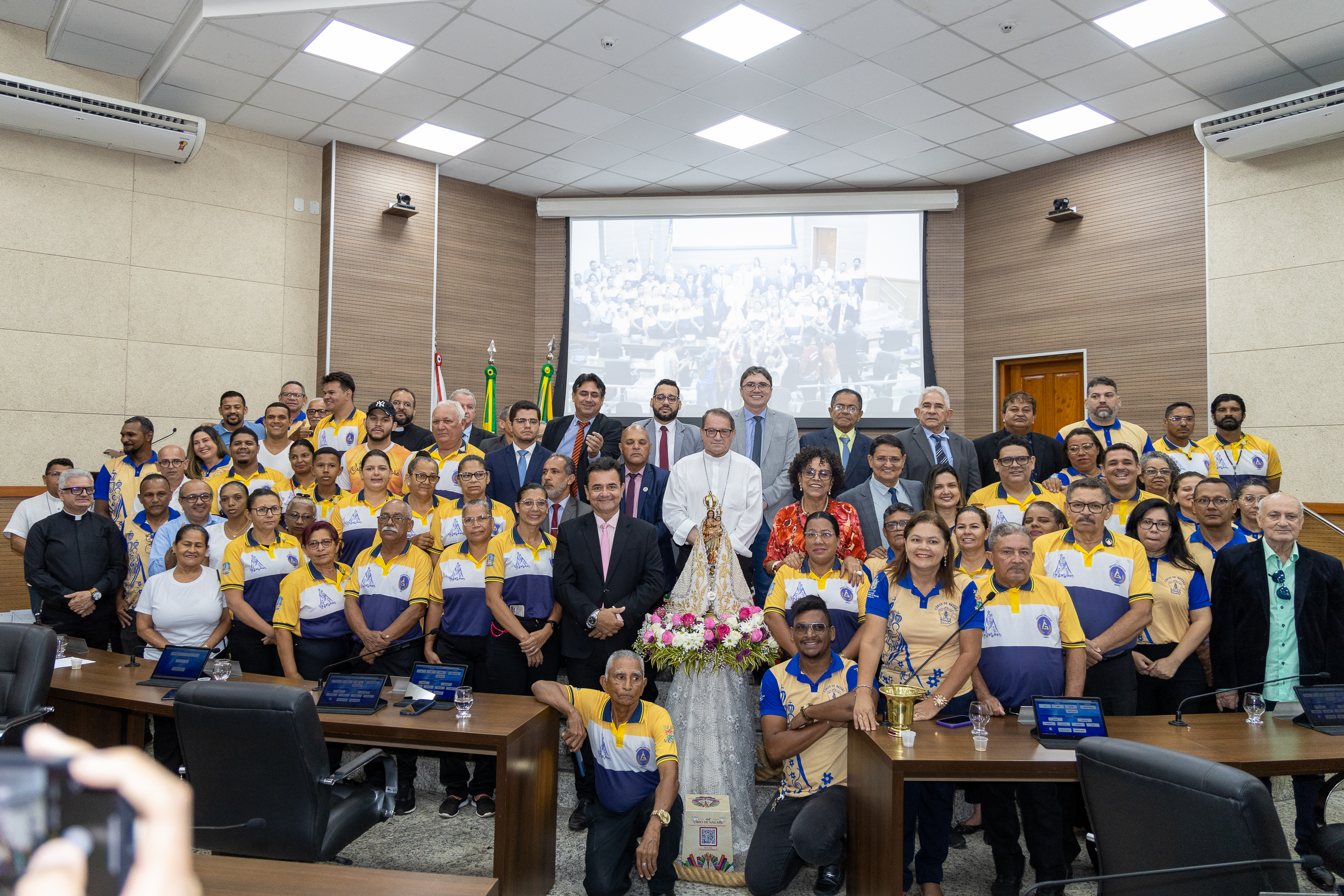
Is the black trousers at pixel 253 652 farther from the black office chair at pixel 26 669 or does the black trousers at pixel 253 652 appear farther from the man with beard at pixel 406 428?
the man with beard at pixel 406 428

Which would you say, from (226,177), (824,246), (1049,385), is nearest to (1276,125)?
(1049,385)

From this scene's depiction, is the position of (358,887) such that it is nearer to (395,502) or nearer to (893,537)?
(395,502)

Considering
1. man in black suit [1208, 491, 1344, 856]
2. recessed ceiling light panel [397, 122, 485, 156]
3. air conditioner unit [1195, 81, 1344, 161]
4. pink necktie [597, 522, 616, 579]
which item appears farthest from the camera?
recessed ceiling light panel [397, 122, 485, 156]

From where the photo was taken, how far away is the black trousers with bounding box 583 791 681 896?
327 cm

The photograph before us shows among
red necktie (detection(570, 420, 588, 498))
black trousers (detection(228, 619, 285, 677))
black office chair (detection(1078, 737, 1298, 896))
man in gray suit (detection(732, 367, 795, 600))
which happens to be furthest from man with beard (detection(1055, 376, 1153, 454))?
black trousers (detection(228, 619, 285, 677))

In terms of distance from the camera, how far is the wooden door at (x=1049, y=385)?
8586 millimetres

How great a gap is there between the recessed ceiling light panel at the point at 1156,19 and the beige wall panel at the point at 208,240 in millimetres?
7230

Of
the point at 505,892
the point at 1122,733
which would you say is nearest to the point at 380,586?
the point at 505,892

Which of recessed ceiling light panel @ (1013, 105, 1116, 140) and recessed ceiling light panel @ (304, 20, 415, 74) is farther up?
recessed ceiling light panel @ (304, 20, 415, 74)

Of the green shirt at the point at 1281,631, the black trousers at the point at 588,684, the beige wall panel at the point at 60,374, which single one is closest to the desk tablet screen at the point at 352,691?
the black trousers at the point at 588,684

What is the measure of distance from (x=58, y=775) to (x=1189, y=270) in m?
8.97

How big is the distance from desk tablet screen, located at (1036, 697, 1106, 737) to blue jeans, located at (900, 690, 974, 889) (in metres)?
0.36

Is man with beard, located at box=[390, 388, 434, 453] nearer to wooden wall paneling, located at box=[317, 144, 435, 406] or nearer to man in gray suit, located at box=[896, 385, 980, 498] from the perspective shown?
wooden wall paneling, located at box=[317, 144, 435, 406]

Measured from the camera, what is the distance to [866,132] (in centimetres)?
791
